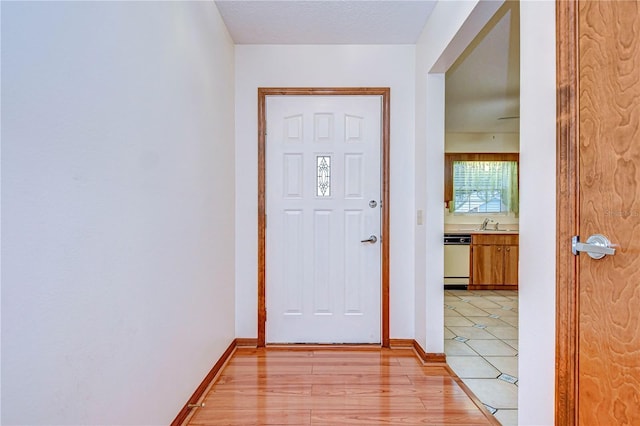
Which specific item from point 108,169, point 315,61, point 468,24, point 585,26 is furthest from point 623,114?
point 315,61

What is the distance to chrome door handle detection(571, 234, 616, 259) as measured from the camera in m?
0.97

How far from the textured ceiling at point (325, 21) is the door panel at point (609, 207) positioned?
1566mm

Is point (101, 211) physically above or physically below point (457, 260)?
above

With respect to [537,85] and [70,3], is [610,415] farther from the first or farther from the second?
[70,3]

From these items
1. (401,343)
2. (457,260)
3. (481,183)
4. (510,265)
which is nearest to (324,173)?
(401,343)

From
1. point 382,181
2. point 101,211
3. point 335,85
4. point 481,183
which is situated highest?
point 335,85

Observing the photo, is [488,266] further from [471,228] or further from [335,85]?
[335,85]

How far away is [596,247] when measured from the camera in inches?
39.1

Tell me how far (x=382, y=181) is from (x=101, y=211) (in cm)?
213

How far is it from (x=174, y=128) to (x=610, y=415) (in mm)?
2013

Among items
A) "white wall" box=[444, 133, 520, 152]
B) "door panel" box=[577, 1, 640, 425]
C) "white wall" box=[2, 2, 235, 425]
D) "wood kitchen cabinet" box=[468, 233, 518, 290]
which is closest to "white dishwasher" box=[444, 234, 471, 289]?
"wood kitchen cabinet" box=[468, 233, 518, 290]

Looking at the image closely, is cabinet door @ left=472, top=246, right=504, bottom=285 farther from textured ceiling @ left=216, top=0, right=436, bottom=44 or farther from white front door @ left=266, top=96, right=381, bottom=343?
textured ceiling @ left=216, top=0, right=436, bottom=44

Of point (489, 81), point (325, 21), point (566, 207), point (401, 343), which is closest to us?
point (566, 207)

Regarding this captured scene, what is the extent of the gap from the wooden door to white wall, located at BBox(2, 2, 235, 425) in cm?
155
